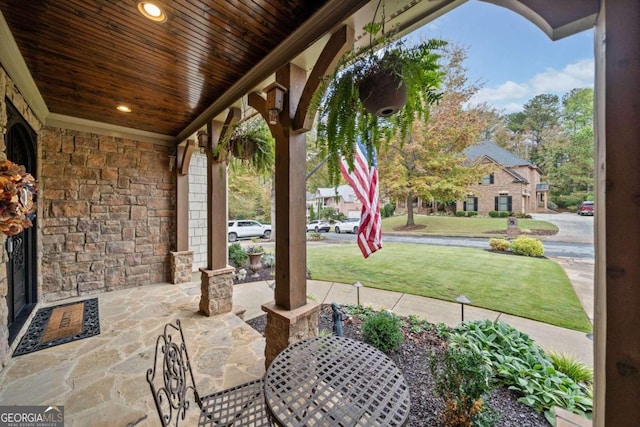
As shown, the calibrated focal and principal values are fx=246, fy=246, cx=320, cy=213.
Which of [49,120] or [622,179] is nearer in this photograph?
[622,179]

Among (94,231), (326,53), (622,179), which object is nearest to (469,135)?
(326,53)

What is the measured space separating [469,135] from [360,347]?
6.25m

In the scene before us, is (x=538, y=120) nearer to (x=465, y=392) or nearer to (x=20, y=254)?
(x=465, y=392)

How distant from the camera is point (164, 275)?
14.9ft

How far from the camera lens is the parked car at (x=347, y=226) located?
15473 mm

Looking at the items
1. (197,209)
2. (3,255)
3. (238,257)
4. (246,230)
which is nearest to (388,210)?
(246,230)

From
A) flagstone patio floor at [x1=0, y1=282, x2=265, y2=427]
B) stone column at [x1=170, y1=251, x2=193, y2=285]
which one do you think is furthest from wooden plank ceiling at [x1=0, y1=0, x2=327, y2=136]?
flagstone patio floor at [x1=0, y1=282, x2=265, y2=427]

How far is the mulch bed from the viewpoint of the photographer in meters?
1.74

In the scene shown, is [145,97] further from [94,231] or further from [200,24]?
[94,231]

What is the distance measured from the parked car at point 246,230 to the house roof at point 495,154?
1009cm

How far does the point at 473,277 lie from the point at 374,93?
18.1 ft

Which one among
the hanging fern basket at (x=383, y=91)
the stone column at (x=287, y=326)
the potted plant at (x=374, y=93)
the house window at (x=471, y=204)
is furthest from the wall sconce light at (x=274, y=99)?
the house window at (x=471, y=204)

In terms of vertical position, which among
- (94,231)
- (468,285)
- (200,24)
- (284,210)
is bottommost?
(468,285)

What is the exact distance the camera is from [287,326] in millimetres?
1914
